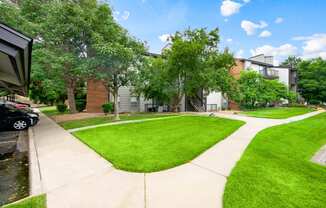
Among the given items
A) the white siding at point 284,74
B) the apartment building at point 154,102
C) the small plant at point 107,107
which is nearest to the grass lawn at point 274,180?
the small plant at point 107,107

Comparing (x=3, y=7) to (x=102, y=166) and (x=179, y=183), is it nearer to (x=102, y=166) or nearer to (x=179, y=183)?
(x=102, y=166)

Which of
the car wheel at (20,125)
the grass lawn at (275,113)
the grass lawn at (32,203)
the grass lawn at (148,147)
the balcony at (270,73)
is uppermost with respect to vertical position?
the balcony at (270,73)

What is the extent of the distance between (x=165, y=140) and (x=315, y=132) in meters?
8.53

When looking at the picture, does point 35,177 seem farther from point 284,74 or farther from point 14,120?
point 284,74

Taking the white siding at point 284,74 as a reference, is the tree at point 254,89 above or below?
below

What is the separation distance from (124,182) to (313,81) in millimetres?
42012

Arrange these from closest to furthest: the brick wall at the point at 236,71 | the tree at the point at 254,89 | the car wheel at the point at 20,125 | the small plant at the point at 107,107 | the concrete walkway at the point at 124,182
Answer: the concrete walkway at the point at 124,182 → the car wheel at the point at 20,125 → the small plant at the point at 107,107 → the tree at the point at 254,89 → the brick wall at the point at 236,71

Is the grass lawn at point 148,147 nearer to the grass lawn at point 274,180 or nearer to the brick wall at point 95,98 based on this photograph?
the grass lawn at point 274,180

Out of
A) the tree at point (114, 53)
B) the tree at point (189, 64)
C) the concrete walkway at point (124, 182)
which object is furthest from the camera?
the tree at point (189, 64)

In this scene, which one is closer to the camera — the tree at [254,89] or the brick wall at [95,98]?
the brick wall at [95,98]

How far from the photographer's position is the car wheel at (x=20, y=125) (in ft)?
36.3

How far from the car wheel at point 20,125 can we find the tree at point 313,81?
4147 centimetres

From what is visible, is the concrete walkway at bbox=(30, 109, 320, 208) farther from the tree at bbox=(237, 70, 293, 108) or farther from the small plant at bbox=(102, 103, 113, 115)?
the tree at bbox=(237, 70, 293, 108)

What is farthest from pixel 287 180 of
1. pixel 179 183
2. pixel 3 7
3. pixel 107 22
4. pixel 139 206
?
pixel 3 7
